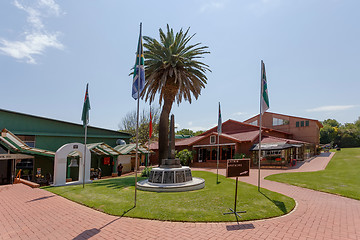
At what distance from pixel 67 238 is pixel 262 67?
45.1 ft

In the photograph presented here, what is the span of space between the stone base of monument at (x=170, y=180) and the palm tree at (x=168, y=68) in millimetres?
8103

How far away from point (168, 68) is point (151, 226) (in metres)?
18.0

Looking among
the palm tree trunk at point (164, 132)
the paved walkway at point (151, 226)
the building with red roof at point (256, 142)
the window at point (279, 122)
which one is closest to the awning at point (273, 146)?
the building with red roof at point (256, 142)

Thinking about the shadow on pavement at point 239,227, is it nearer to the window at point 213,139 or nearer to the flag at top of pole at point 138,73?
the flag at top of pole at point 138,73

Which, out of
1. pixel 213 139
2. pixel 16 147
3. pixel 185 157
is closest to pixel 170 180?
pixel 16 147

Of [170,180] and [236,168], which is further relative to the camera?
[170,180]

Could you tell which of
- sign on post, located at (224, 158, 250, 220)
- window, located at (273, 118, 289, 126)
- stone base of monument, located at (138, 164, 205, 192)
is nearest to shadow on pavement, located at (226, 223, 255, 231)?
sign on post, located at (224, 158, 250, 220)

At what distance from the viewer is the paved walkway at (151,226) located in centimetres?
700

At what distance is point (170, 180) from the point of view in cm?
1409

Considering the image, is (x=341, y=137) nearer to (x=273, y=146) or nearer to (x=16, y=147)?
(x=273, y=146)

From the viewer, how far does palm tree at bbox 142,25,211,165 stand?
2295cm

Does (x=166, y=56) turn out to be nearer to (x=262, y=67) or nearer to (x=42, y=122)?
(x=262, y=67)

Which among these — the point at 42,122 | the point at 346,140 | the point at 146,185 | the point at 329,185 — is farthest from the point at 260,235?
the point at 346,140

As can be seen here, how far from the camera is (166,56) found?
2328 cm
